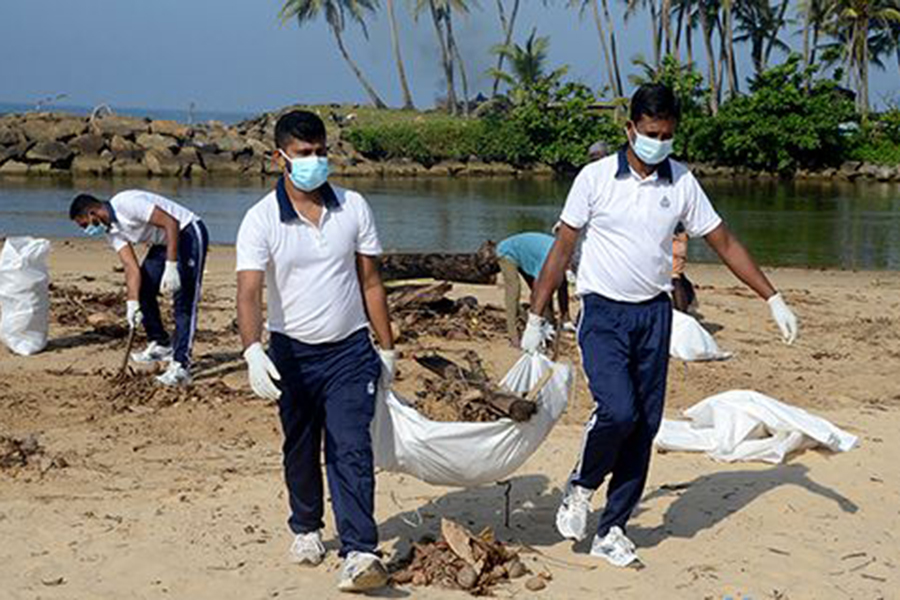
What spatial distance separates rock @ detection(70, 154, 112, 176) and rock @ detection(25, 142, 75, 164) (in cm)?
35

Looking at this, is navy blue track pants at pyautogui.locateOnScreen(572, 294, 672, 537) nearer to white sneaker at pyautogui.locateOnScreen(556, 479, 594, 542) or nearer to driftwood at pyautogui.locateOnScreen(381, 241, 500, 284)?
white sneaker at pyautogui.locateOnScreen(556, 479, 594, 542)

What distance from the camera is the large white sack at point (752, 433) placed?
Answer: 240 inches

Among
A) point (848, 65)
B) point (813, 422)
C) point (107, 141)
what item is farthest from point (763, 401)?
point (848, 65)

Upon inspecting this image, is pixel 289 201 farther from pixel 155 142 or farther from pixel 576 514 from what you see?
pixel 155 142

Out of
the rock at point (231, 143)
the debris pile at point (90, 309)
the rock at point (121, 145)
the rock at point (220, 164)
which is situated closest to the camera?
the debris pile at point (90, 309)

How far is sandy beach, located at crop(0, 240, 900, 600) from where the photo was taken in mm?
4438

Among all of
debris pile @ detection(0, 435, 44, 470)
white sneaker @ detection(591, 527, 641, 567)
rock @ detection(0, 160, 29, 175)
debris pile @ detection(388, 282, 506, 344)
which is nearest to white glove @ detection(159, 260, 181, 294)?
debris pile @ detection(0, 435, 44, 470)

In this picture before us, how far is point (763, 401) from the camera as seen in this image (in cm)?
632

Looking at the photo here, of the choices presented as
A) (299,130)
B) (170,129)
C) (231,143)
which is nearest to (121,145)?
(170,129)

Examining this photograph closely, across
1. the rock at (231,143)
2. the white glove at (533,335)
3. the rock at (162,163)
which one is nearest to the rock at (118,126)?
the rock at (162,163)

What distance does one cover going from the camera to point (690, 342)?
8836 mm

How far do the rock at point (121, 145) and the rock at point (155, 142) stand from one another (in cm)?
32

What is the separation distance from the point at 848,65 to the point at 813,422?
48.6 m

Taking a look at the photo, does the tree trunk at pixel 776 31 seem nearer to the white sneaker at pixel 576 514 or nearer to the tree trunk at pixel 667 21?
the tree trunk at pixel 667 21
